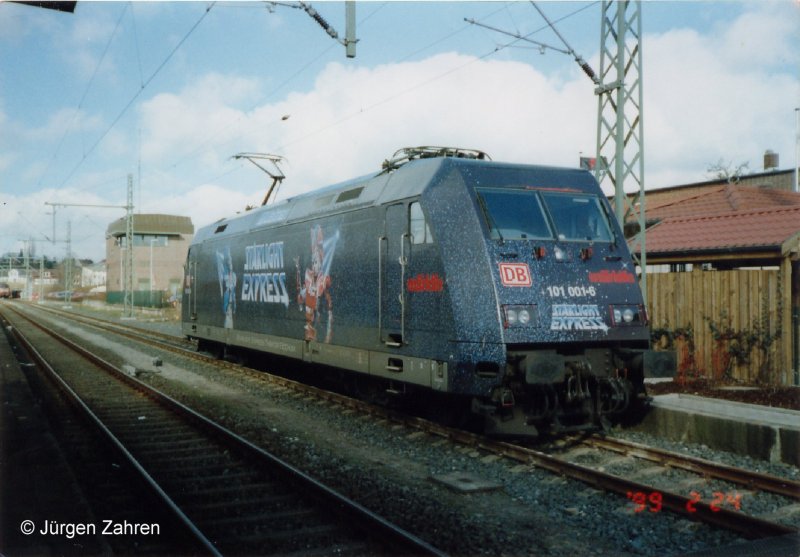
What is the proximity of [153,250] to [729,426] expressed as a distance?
8051 cm

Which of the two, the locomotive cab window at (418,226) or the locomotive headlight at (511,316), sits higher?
the locomotive cab window at (418,226)

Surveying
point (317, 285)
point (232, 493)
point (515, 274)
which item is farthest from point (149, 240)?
point (232, 493)

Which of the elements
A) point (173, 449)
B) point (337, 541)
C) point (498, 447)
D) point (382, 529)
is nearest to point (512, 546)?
point (382, 529)

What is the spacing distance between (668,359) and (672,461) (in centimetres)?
128

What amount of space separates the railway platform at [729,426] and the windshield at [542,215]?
2.44 m

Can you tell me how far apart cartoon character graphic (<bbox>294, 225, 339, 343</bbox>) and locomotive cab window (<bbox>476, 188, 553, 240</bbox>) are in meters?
3.10

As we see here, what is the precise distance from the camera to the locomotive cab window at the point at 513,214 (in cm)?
808

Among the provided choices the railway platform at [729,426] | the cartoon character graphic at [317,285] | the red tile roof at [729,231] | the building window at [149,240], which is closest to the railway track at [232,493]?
the cartoon character graphic at [317,285]

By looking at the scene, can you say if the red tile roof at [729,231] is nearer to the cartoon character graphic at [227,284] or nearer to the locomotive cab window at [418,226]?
the locomotive cab window at [418,226]

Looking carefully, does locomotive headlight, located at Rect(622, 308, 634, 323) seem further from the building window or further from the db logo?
the building window

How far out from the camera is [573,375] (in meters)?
7.90

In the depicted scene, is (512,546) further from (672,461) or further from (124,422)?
(124,422)

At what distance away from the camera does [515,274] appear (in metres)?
7.78
